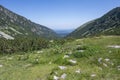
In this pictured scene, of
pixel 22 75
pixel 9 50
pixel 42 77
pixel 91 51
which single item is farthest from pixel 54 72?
pixel 9 50

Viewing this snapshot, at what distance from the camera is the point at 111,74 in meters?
25.4

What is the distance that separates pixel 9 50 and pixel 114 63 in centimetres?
14598

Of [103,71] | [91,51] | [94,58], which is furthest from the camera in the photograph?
[91,51]

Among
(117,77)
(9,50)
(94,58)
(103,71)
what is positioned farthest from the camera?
(9,50)

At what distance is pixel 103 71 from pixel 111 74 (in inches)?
65.8

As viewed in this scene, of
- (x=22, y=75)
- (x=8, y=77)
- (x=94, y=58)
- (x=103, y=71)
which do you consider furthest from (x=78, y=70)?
(x=8, y=77)

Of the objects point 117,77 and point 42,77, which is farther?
point 42,77

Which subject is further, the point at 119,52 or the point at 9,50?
the point at 9,50

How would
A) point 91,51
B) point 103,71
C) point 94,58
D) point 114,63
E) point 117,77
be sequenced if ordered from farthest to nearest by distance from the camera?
point 91,51
point 94,58
point 114,63
point 103,71
point 117,77

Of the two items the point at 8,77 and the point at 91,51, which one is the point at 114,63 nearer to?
the point at 91,51

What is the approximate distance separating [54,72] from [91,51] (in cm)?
1158

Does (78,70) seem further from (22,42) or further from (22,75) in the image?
(22,42)

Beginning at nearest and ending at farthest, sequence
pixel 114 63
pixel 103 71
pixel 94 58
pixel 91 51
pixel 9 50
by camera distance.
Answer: pixel 103 71
pixel 114 63
pixel 94 58
pixel 91 51
pixel 9 50

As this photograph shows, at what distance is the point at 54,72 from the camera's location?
89.0 feet
